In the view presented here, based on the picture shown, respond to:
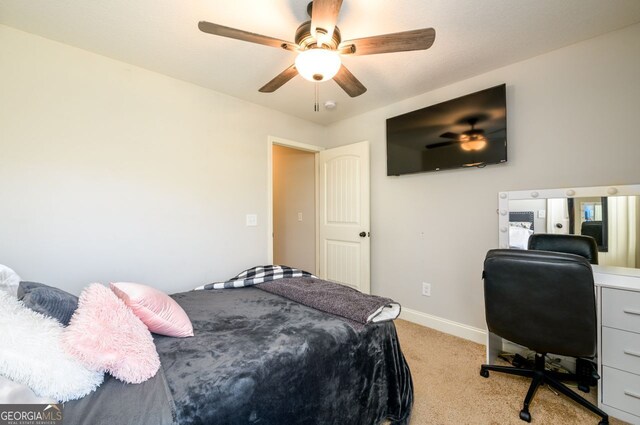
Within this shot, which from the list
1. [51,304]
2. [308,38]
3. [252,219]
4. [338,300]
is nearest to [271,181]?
[252,219]

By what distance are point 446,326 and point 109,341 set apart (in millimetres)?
2737

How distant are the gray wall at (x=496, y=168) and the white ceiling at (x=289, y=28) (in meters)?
0.21

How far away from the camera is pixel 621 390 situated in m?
1.51

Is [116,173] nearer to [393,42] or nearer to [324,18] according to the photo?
[324,18]

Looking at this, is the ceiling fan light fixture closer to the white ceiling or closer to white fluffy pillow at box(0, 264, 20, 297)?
the white ceiling

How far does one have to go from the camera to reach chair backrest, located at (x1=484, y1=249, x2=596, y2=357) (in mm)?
1414

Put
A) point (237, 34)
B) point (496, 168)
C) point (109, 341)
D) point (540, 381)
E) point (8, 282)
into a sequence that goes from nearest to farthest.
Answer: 1. point (109, 341)
2. point (8, 282)
3. point (237, 34)
4. point (540, 381)
5. point (496, 168)

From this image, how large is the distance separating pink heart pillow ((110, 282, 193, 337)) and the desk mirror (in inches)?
96.2

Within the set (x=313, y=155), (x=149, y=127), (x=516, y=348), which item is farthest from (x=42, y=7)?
(x=516, y=348)

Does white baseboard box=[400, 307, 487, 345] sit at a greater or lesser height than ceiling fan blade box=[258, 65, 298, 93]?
lesser

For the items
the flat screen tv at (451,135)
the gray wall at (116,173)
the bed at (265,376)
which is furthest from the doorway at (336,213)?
the bed at (265,376)

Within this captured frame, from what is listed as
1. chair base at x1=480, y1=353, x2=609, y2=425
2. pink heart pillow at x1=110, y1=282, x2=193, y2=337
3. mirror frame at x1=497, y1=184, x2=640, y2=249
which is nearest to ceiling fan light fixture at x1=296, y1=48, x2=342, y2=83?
pink heart pillow at x1=110, y1=282, x2=193, y2=337

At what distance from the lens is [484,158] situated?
2.33 meters

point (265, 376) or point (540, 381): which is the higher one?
point (265, 376)
